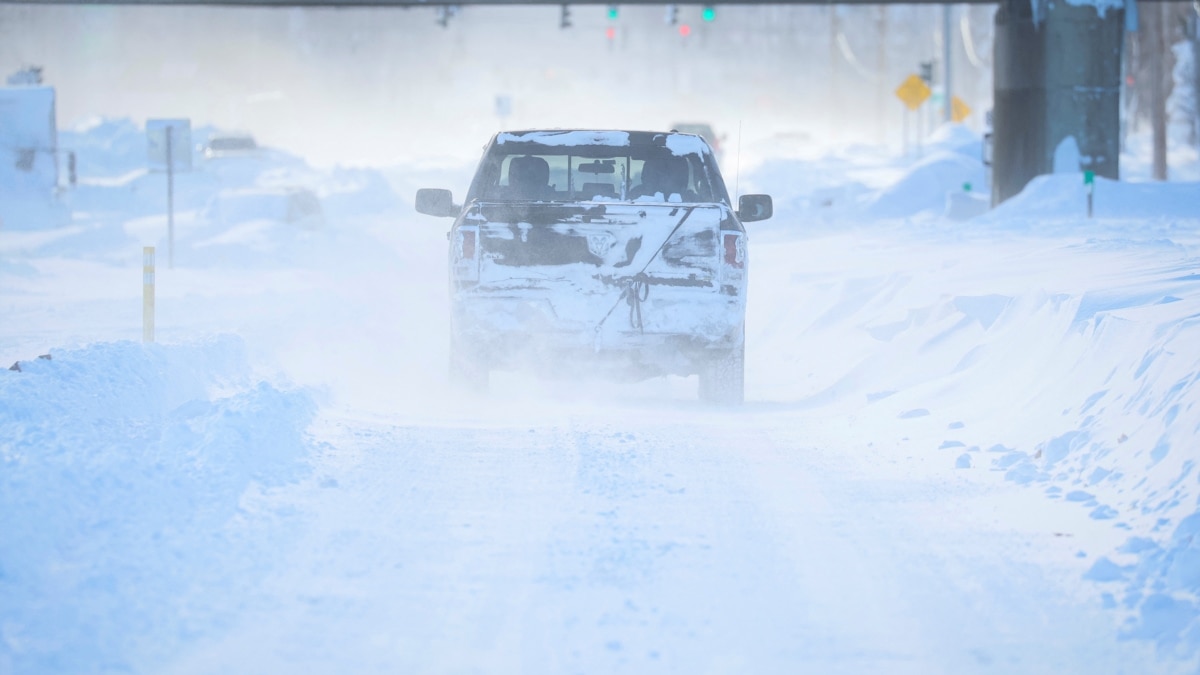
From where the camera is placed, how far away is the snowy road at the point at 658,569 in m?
4.31

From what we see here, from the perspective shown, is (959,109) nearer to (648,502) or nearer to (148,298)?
(148,298)

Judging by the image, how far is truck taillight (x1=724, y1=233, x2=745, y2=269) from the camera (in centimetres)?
852

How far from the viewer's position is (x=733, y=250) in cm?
853

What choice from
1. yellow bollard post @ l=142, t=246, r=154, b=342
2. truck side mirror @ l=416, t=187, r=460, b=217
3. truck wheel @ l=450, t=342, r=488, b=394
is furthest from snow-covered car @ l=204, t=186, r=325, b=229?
truck wheel @ l=450, t=342, r=488, b=394

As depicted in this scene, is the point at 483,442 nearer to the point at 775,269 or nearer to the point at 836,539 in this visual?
the point at 836,539

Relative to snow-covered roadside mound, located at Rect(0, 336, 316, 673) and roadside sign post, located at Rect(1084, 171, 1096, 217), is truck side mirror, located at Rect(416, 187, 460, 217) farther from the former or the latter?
roadside sign post, located at Rect(1084, 171, 1096, 217)

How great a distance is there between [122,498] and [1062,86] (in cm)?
1924

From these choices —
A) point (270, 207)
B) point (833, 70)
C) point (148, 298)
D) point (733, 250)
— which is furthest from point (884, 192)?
point (833, 70)

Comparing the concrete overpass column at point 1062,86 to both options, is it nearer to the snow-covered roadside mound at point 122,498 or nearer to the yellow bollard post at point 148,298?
the yellow bollard post at point 148,298

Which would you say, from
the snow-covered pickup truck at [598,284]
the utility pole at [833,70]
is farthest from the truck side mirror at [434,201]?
the utility pole at [833,70]

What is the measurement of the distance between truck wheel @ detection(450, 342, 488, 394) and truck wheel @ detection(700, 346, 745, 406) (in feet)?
4.71

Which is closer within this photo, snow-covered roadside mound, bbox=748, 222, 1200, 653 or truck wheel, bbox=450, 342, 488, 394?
snow-covered roadside mound, bbox=748, 222, 1200, 653

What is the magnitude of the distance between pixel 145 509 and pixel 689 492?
2.39 meters

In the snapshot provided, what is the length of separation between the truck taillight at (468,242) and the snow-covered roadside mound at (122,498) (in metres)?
1.31
